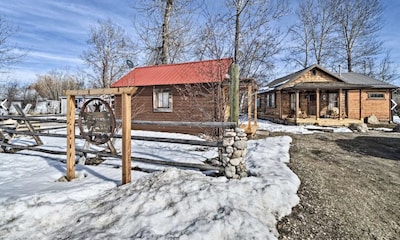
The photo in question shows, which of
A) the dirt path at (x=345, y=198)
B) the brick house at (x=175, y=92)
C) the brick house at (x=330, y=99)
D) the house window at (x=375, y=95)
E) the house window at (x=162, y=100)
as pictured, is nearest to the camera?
the dirt path at (x=345, y=198)

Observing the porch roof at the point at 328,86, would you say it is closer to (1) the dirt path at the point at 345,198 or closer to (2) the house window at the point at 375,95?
(2) the house window at the point at 375,95

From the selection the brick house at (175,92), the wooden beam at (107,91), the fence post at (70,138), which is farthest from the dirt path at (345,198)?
the brick house at (175,92)

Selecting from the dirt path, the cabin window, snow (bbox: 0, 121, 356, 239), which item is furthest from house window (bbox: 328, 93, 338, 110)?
snow (bbox: 0, 121, 356, 239)

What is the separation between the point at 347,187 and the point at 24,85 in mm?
54182

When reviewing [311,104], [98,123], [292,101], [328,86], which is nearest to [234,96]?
[98,123]

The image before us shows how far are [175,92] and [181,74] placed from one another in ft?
3.54

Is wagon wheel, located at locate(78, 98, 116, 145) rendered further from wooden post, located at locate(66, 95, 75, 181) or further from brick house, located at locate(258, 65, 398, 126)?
brick house, located at locate(258, 65, 398, 126)

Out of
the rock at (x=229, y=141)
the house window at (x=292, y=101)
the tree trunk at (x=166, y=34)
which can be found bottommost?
the rock at (x=229, y=141)

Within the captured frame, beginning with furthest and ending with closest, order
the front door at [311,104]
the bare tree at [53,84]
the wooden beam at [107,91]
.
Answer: the bare tree at [53,84] < the front door at [311,104] < the wooden beam at [107,91]

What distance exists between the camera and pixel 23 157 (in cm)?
628

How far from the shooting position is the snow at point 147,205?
2.74 metres

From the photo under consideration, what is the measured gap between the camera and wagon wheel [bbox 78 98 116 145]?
4562 millimetres

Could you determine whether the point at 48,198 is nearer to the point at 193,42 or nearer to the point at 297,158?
the point at 297,158

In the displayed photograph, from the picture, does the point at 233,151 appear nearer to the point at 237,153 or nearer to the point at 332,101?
the point at 237,153
